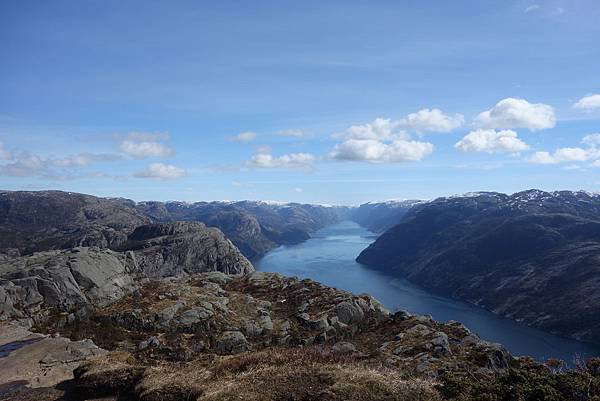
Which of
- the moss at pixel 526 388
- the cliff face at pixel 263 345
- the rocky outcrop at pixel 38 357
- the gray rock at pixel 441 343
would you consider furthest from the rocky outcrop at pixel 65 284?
the moss at pixel 526 388

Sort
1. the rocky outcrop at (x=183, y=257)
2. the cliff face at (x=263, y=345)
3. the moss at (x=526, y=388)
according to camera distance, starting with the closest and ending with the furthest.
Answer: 1. the moss at (x=526, y=388)
2. the cliff face at (x=263, y=345)
3. the rocky outcrop at (x=183, y=257)

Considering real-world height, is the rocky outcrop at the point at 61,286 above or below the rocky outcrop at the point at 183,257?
above

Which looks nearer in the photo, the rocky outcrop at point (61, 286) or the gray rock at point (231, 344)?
the gray rock at point (231, 344)

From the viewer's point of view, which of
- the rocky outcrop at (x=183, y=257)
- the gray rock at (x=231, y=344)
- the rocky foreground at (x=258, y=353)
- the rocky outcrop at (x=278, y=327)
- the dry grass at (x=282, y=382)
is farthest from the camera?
the rocky outcrop at (x=183, y=257)

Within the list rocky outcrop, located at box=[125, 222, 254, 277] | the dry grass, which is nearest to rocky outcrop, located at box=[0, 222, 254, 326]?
the dry grass

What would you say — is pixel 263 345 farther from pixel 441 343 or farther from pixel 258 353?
pixel 258 353

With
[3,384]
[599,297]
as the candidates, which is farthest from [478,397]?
[599,297]

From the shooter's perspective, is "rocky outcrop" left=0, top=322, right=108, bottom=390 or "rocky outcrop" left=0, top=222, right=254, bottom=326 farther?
"rocky outcrop" left=0, top=222, right=254, bottom=326

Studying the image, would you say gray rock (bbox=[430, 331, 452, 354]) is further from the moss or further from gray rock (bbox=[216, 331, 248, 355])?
gray rock (bbox=[216, 331, 248, 355])

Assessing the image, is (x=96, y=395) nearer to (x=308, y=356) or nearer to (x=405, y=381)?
(x=308, y=356)

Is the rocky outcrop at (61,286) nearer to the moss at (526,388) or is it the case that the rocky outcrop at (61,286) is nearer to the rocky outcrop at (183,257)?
the moss at (526,388)
